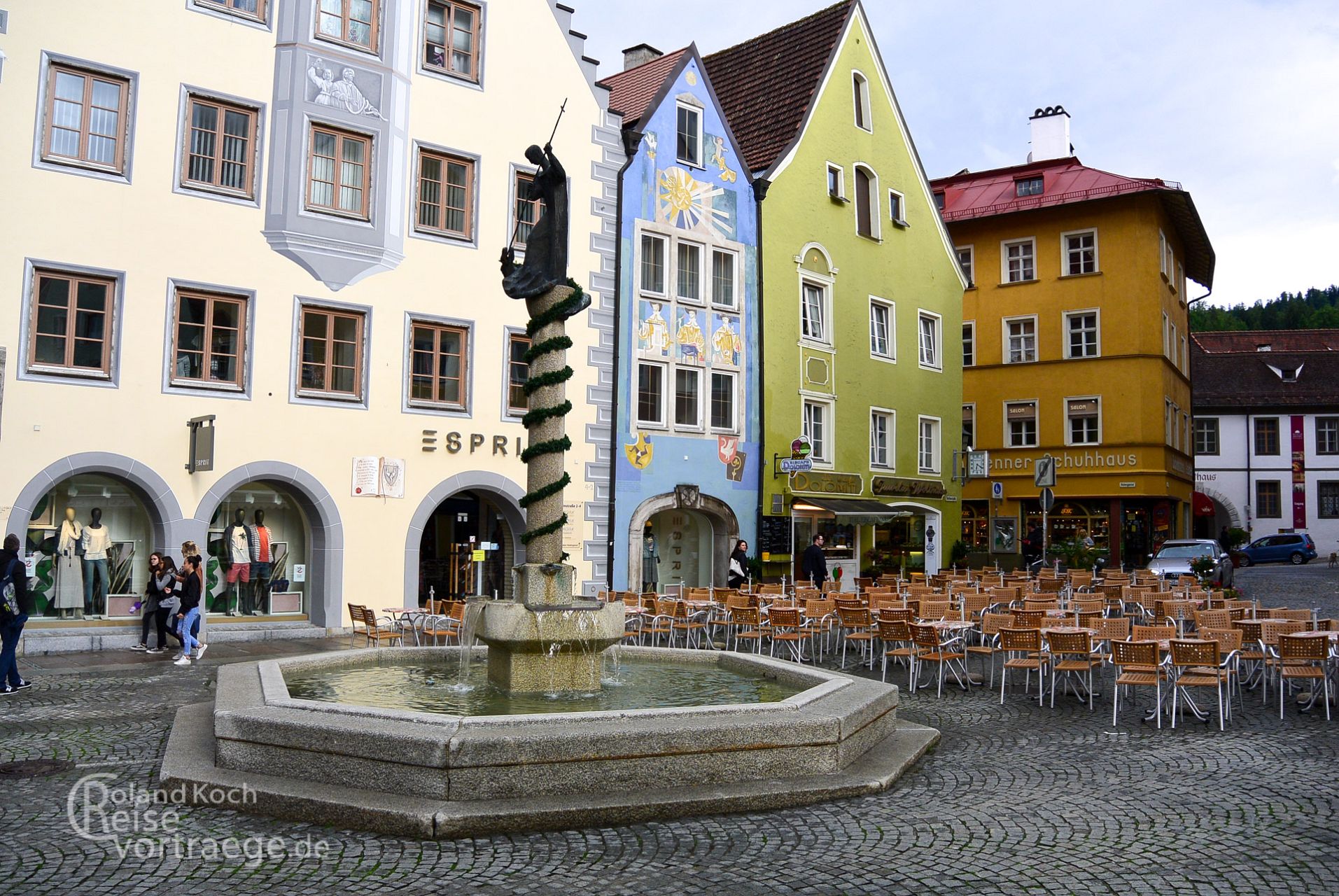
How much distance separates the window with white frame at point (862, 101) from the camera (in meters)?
31.7

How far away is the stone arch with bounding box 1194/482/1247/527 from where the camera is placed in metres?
57.0

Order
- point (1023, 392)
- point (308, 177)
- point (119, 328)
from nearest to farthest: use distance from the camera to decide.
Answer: point (119, 328) < point (308, 177) < point (1023, 392)

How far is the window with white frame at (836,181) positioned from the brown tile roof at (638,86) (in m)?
5.21

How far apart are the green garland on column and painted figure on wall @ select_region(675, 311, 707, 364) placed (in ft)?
47.4

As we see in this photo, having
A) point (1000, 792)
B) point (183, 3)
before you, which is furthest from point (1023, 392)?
point (1000, 792)

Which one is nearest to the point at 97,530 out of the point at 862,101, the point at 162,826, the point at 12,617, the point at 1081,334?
the point at 12,617

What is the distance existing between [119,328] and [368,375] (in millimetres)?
4007

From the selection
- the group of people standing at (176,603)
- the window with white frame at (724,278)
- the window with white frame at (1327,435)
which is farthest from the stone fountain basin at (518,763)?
the window with white frame at (1327,435)

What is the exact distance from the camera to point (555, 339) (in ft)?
35.1

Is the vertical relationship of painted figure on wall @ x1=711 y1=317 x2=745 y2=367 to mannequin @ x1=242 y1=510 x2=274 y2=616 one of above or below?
above

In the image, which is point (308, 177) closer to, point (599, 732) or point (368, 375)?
point (368, 375)

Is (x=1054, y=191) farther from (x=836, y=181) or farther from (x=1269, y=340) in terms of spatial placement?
(x=1269, y=340)

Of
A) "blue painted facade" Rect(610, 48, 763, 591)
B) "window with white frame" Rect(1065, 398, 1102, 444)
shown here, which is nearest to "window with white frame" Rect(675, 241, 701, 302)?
"blue painted facade" Rect(610, 48, 763, 591)

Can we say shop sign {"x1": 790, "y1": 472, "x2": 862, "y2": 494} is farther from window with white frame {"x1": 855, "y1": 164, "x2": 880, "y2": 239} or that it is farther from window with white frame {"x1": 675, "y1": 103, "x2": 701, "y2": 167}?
window with white frame {"x1": 675, "y1": 103, "x2": 701, "y2": 167}
